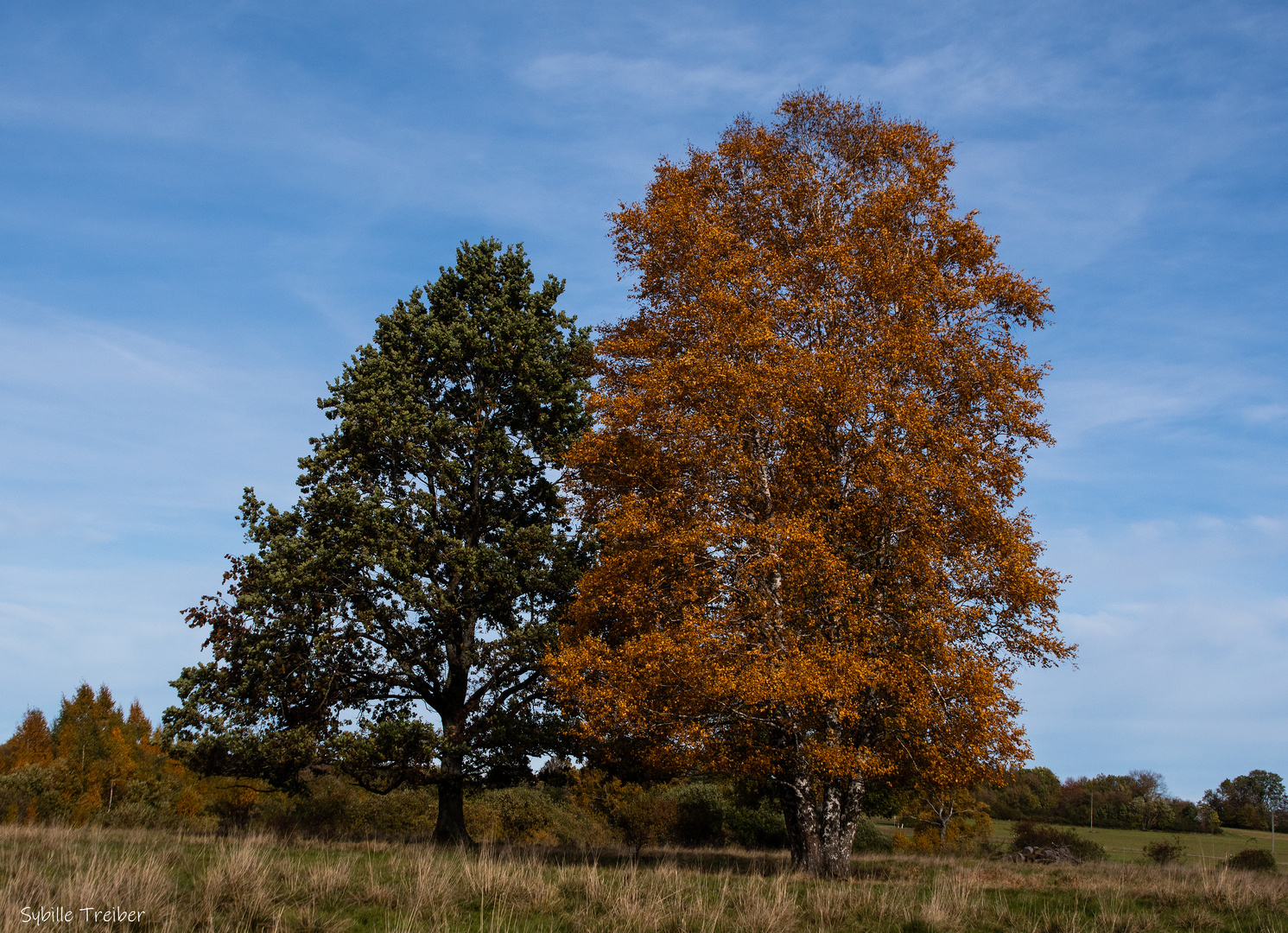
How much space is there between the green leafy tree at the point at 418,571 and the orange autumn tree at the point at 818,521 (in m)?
3.22

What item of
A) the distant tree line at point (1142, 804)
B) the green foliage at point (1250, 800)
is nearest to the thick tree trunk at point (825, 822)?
the distant tree line at point (1142, 804)

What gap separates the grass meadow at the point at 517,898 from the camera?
8258mm

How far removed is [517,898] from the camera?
32.6ft

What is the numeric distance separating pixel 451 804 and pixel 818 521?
12.2 m

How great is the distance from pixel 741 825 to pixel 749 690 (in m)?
22.1

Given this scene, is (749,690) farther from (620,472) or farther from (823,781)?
(620,472)

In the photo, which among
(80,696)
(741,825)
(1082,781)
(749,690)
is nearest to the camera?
(749,690)

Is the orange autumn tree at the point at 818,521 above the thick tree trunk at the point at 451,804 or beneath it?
above

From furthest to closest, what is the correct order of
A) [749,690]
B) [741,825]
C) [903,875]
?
[741,825]
[903,875]
[749,690]

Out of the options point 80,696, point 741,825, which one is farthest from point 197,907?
point 80,696

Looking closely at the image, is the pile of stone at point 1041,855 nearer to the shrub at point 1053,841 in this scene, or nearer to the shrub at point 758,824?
the shrub at point 1053,841

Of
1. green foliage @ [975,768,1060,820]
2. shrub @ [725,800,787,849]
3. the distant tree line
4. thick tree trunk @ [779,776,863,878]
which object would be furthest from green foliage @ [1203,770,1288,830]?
thick tree trunk @ [779,776,863,878]

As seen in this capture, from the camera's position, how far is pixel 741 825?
33.0 meters

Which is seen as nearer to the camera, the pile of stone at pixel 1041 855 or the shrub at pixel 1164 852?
the pile of stone at pixel 1041 855
